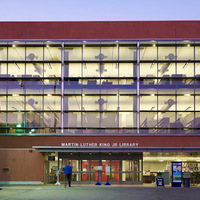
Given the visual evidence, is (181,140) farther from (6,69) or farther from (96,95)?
(6,69)

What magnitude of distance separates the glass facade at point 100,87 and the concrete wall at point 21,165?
1.95 meters

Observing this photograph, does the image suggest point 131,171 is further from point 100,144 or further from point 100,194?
point 100,194

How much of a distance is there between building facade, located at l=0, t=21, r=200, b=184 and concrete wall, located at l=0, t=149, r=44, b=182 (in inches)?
32.3

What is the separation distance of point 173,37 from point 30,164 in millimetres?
16935

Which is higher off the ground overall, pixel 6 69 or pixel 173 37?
pixel 173 37

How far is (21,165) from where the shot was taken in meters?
36.6

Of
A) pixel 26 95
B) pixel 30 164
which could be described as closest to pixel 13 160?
pixel 30 164

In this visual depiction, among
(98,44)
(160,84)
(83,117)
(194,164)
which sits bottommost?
(194,164)

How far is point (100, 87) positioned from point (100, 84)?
0.27 metres

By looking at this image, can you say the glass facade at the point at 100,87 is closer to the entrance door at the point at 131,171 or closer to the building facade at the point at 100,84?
the building facade at the point at 100,84

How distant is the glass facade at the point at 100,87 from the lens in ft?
124

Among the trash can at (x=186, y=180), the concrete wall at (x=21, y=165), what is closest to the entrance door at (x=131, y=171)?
the trash can at (x=186, y=180)

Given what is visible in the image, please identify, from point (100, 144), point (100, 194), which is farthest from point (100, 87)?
point (100, 194)

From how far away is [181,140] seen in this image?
36.7 meters
